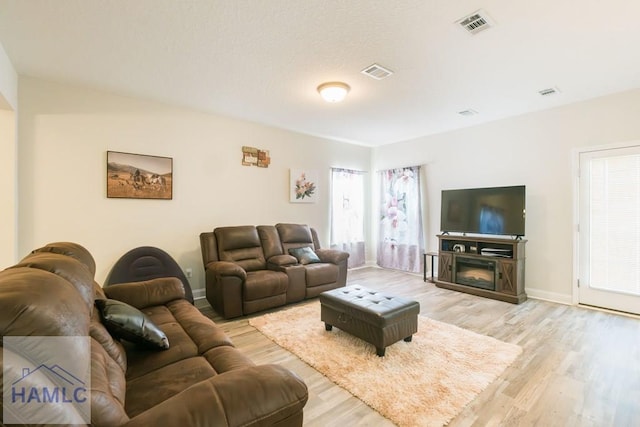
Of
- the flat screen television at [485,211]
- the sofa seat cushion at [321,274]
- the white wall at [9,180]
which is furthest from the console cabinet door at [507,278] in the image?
the white wall at [9,180]

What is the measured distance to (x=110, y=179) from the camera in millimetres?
3434

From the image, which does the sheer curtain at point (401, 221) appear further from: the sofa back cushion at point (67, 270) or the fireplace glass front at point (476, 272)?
the sofa back cushion at point (67, 270)

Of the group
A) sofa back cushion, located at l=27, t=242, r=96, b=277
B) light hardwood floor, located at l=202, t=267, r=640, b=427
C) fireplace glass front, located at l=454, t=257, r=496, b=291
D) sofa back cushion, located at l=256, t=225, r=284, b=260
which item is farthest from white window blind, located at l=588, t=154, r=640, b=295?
sofa back cushion, located at l=27, t=242, r=96, b=277

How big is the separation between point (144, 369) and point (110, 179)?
279 cm

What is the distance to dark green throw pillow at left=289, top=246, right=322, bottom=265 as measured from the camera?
4195mm

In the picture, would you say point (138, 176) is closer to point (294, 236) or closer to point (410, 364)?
point (294, 236)

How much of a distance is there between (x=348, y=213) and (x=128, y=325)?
15.3 feet

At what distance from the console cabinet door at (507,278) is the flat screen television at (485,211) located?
0.43 metres

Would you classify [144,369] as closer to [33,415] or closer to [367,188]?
[33,415]

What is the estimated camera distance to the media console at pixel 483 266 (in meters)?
3.91

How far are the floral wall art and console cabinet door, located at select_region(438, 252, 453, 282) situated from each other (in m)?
2.40

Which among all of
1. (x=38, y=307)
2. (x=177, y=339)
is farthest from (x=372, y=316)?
(x=38, y=307)

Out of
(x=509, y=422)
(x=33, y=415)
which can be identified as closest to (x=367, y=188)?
(x=509, y=422)

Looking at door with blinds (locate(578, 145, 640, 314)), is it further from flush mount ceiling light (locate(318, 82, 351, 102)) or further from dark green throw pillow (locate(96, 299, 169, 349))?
dark green throw pillow (locate(96, 299, 169, 349))
